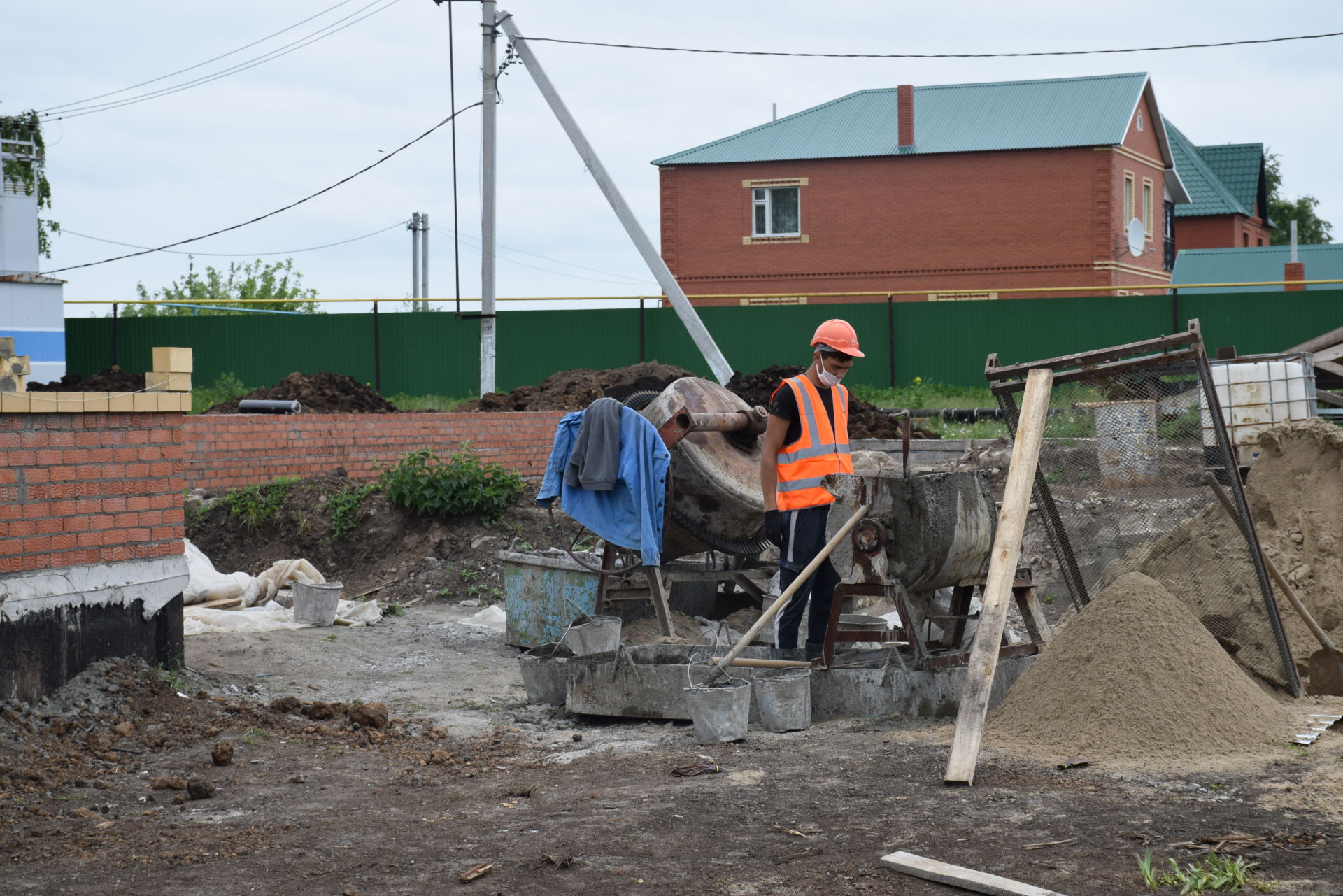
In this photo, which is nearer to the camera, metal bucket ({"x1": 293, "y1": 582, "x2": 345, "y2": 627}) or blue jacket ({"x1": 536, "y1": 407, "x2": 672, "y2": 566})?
blue jacket ({"x1": 536, "y1": 407, "x2": 672, "y2": 566})

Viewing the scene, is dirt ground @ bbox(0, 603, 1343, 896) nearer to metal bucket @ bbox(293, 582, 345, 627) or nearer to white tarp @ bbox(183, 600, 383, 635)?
white tarp @ bbox(183, 600, 383, 635)

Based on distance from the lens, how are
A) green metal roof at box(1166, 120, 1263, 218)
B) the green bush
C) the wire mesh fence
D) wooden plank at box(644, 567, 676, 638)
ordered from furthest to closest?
1. green metal roof at box(1166, 120, 1263, 218)
2. the green bush
3. wooden plank at box(644, 567, 676, 638)
4. the wire mesh fence

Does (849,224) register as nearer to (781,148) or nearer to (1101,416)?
(781,148)

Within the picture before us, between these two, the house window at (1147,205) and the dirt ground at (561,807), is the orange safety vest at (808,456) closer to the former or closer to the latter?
the dirt ground at (561,807)

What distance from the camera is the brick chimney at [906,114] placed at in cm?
2991

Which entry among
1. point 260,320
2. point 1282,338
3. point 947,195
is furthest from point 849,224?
point 260,320

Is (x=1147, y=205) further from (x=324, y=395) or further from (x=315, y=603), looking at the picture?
(x=315, y=603)

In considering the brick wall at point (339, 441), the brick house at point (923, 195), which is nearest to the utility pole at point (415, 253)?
the brick house at point (923, 195)

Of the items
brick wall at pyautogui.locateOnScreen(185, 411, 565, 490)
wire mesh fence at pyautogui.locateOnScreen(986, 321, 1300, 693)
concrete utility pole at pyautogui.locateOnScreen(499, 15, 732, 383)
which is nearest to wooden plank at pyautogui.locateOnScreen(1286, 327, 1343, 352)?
concrete utility pole at pyautogui.locateOnScreen(499, 15, 732, 383)

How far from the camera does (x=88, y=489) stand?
19.5ft

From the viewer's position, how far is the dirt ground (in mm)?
3840

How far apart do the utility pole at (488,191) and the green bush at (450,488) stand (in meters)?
4.80

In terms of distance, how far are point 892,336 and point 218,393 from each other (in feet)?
33.1

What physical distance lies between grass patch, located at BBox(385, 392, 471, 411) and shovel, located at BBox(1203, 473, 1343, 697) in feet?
43.2
